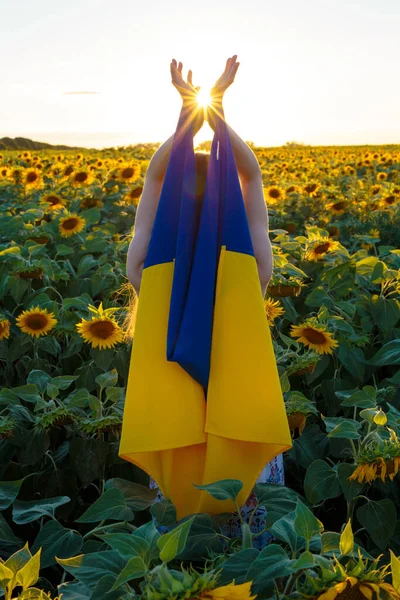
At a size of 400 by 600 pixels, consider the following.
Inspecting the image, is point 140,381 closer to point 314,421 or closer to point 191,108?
point 191,108

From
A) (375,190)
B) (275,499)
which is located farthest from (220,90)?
(375,190)

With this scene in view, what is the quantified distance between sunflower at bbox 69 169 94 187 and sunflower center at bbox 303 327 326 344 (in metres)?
3.81

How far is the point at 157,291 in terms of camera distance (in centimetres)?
159

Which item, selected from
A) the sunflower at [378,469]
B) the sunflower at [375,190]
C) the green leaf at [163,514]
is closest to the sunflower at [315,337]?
the sunflower at [378,469]

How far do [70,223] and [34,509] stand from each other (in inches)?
91.8

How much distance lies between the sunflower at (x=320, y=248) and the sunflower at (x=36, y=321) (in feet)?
4.24

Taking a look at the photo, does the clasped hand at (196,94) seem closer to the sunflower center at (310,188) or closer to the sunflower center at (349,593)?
the sunflower center at (349,593)

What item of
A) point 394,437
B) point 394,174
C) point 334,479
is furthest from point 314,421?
point 394,174

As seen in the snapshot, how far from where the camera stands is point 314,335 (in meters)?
2.09

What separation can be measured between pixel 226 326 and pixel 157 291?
0.61ft

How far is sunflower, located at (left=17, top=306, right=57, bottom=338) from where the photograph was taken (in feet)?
7.73

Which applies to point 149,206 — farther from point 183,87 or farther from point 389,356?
point 389,356

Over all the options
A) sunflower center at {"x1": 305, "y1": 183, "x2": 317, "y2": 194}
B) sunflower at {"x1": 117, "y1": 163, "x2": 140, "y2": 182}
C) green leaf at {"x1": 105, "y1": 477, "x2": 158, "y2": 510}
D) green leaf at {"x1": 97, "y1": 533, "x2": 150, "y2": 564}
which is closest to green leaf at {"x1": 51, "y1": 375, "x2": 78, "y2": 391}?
green leaf at {"x1": 105, "y1": 477, "x2": 158, "y2": 510}

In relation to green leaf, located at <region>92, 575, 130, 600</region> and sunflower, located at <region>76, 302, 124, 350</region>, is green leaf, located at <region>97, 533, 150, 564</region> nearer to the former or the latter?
green leaf, located at <region>92, 575, 130, 600</region>
